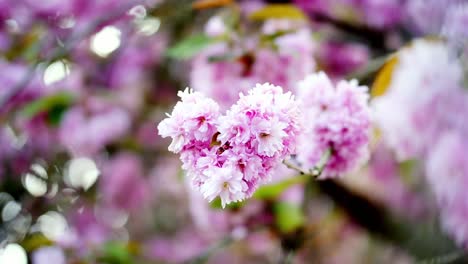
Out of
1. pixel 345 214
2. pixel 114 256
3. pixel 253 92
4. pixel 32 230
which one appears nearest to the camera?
pixel 253 92

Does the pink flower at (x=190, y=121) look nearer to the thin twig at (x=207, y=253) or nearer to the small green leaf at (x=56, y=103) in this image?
the thin twig at (x=207, y=253)

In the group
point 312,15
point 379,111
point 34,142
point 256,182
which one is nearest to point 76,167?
point 34,142

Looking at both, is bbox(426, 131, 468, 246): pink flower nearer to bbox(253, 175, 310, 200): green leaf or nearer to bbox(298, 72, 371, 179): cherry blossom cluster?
bbox(253, 175, 310, 200): green leaf

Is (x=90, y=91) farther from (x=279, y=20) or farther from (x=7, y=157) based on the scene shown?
(x=279, y=20)

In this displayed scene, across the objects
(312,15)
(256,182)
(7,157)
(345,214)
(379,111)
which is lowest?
(345,214)

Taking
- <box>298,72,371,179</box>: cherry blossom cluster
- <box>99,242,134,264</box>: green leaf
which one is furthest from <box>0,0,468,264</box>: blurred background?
<box>298,72,371,179</box>: cherry blossom cluster

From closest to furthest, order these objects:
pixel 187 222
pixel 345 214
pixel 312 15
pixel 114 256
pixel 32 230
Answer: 1. pixel 114 256
2. pixel 32 230
3. pixel 312 15
4. pixel 345 214
5. pixel 187 222

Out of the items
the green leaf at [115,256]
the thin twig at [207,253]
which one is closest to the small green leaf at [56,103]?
the green leaf at [115,256]

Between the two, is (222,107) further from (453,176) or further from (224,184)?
(224,184)
